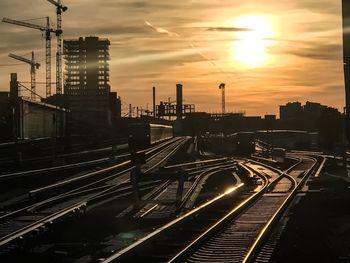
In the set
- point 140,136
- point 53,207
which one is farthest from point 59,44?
point 53,207

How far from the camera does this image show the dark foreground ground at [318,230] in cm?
1131

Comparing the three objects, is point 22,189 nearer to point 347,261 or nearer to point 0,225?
A: point 0,225

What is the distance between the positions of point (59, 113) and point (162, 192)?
44.9 meters

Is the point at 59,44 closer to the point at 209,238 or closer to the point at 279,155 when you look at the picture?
the point at 279,155

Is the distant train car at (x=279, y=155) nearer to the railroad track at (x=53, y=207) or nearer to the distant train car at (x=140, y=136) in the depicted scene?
the distant train car at (x=140, y=136)

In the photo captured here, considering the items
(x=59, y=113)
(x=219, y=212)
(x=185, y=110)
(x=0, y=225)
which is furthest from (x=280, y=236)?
(x=185, y=110)

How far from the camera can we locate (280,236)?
13609 millimetres

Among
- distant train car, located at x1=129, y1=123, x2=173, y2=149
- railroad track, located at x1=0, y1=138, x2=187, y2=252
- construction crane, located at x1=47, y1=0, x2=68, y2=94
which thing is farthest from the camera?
construction crane, located at x1=47, y1=0, x2=68, y2=94

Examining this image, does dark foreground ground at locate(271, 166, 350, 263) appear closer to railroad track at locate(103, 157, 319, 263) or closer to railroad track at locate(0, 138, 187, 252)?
railroad track at locate(103, 157, 319, 263)

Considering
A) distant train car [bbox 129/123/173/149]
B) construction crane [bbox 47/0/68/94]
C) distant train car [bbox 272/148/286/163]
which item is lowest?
distant train car [bbox 272/148/286/163]

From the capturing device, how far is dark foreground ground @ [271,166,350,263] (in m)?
11.3

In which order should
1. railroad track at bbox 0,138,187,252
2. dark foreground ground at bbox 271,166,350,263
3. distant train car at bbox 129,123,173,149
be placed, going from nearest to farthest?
dark foreground ground at bbox 271,166,350,263 → railroad track at bbox 0,138,187,252 → distant train car at bbox 129,123,173,149

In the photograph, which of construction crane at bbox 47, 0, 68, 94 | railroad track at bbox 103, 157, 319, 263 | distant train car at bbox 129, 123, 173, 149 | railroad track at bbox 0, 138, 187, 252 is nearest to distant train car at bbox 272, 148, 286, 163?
distant train car at bbox 129, 123, 173, 149

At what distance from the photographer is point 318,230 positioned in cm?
1486
